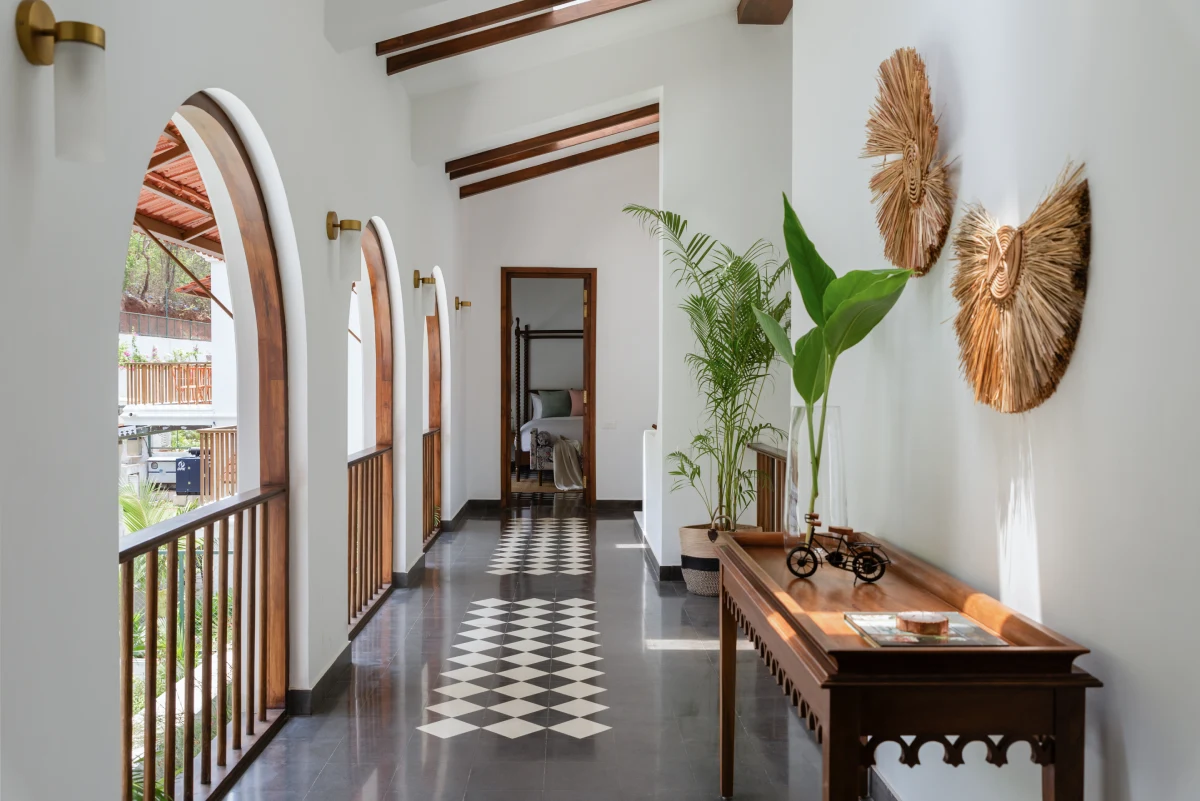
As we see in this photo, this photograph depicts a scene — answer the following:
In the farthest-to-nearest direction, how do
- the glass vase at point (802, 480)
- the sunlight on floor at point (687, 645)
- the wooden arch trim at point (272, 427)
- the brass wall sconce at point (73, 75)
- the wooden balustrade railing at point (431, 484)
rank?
the wooden balustrade railing at point (431, 484), the sunlight on floor at point (687, 645), the wooden arch trim at point (272, 427), the glass vase at point (802, 480), the brass wall sconce at point (73, 75)

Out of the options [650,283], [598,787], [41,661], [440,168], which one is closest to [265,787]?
[598,787]

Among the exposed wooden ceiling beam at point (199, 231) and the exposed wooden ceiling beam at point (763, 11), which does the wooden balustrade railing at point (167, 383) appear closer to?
the exposed wooden ceiling beam at point (199, 231)

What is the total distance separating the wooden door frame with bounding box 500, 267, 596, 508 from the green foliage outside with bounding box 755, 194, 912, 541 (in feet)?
23.5

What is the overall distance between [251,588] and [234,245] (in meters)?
1.31

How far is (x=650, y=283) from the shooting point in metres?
9.87

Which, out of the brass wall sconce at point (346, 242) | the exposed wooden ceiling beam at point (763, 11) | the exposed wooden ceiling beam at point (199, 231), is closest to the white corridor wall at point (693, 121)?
the exposed wooden ceiling beam at point (763, 11)

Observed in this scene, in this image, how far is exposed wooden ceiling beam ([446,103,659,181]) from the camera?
25.1 feet

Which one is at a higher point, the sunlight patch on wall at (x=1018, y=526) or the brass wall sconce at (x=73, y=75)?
the brass wall sconce at (x=73, y=75)

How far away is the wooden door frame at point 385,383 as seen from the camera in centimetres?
604

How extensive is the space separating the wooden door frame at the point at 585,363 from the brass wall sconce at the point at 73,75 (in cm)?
806

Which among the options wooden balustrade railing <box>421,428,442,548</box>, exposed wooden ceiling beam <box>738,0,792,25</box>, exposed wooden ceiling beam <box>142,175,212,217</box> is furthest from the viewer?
wooden balustrade railing <box>421,428,442,548</box>

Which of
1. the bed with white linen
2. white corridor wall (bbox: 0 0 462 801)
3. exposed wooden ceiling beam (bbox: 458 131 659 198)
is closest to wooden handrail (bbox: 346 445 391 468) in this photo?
white corridor wall (bbox: 0 0 462 801)

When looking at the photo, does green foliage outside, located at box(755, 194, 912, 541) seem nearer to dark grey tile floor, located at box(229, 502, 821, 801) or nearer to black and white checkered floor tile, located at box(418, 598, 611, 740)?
dark grey tile floor, located at box(229, 502, 821, 801)

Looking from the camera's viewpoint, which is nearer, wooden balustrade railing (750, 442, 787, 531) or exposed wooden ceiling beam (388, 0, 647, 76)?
wooden balustrade railing (750, 442, 787, 531)
